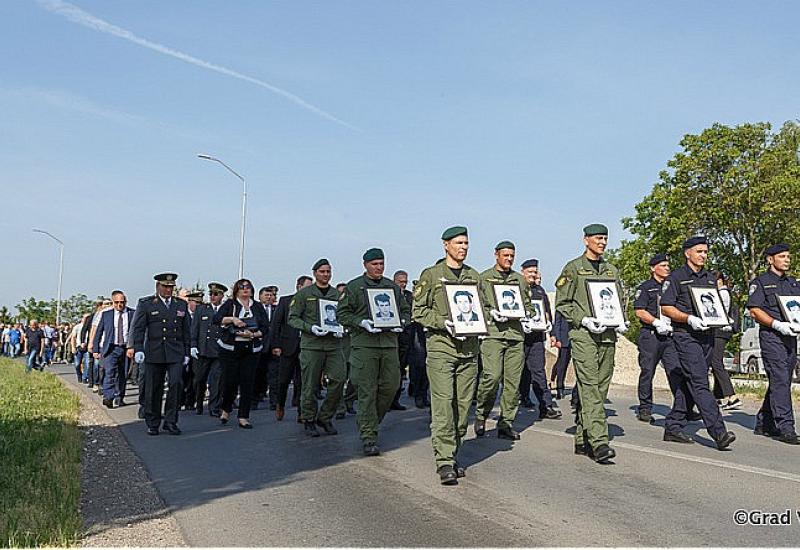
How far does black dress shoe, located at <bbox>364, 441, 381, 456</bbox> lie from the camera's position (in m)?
9.23

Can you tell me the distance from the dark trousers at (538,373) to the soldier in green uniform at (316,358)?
2.97 m

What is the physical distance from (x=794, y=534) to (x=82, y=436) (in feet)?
27.5

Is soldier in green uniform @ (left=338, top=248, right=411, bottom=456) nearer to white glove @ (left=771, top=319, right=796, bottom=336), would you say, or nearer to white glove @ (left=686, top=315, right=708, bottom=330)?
white glove @ (left=686, top=315, right=708, bottom=330)

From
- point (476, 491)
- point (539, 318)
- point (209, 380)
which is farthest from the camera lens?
point (209, 380)

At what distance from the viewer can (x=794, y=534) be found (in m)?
5.89

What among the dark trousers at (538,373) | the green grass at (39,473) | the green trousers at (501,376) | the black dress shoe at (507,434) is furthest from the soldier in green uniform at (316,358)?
the dark trousers at (538,373)

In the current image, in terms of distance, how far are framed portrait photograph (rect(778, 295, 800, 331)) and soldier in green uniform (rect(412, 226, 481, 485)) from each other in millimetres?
3938

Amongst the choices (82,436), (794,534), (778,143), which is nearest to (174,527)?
(794,534)

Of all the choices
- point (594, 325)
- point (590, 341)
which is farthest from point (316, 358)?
point (594, 325)

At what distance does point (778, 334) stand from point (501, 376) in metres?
3.13

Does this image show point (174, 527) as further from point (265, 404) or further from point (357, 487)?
point (265, 404)

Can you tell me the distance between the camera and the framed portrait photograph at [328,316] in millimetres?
10891

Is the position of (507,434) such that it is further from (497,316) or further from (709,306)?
(709,306)

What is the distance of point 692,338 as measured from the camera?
31.7 feet
